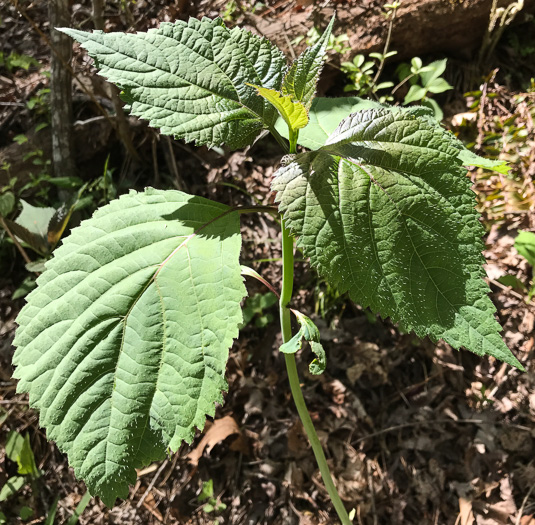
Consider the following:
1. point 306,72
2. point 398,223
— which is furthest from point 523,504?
point 306,72

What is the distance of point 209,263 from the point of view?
1284 millimetres

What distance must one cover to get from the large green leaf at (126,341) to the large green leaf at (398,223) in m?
0.29

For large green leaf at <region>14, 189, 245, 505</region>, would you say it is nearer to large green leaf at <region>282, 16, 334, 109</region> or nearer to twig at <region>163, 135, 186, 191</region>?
large green leaf at <region>282, 16, 334, 109</region>

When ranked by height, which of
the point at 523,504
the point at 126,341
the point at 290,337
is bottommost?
the point at 523,504

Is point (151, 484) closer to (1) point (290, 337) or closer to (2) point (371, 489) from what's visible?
(2) point (371, 489)

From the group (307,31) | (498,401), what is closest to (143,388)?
(498,401)

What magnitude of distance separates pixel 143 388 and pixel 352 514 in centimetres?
136

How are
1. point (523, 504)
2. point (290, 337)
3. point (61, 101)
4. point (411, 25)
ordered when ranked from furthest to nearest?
point (61, 101) → point (411, 25) → point (523, 504) → point (290, 337)

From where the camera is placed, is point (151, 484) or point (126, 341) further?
point (151, 484)

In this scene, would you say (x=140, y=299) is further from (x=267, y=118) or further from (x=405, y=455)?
(x=405, y=455)

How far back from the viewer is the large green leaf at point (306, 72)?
1.22 metres

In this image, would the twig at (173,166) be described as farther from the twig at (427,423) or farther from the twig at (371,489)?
the twig at (371,489)

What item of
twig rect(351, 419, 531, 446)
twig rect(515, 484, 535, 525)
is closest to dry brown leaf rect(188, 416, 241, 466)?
twig rect(351, 419, 531, 446)

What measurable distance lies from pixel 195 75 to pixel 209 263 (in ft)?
1.78
